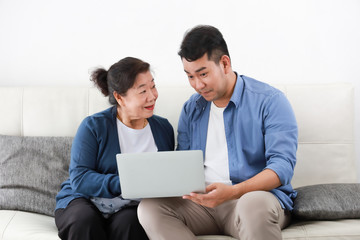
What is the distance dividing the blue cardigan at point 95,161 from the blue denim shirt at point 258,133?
329 millimetres

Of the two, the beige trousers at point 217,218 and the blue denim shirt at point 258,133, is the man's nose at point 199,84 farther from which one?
the beige trousers at point 217,218

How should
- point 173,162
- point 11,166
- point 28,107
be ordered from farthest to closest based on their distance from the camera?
point 28,107 < point 11,166 < point 173,162

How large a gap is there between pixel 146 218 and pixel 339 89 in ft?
4.16

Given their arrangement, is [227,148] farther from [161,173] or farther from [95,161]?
[95,161]

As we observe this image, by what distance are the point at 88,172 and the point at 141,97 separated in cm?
39

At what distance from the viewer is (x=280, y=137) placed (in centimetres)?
174

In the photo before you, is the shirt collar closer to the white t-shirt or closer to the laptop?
the white t-shirt

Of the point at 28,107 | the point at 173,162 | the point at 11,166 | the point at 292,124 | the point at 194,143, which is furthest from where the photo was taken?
the point at 28,107

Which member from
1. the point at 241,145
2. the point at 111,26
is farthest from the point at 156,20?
the point at 241,145

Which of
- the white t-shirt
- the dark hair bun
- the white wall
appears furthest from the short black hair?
the white wall

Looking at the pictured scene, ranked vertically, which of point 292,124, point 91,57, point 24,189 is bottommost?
point 24,189

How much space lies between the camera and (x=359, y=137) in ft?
8.53

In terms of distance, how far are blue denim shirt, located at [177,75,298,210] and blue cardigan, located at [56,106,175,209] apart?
1.08ft

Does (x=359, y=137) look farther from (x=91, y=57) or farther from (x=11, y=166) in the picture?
(x=11, y=166)
